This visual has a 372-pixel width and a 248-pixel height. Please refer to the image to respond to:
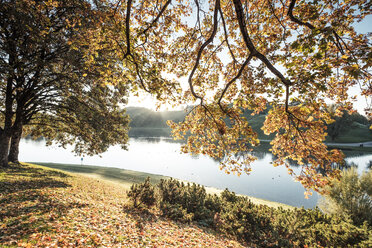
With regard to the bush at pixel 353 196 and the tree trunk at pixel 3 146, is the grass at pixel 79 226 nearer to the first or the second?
the tree trunk at pixel 3 146

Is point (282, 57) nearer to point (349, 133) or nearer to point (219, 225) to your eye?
point (219, 225)

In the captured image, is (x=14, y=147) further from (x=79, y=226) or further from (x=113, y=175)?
(x=79, y=226)

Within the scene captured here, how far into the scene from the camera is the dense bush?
21.9 feet

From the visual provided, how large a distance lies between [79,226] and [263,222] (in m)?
7.83

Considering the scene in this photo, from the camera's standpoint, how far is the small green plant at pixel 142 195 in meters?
8.88

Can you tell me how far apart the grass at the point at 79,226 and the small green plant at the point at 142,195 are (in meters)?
0.55

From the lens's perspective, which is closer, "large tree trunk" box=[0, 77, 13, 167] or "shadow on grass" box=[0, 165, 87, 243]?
"shadow on grass" box=[0, 165, 87, 243]

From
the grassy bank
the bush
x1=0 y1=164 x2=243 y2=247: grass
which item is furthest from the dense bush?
the bush

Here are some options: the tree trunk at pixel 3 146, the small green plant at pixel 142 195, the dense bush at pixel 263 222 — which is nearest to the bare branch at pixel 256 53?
the dense bush at pixel 263 222

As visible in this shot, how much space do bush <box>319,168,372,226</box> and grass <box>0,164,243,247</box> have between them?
1179 cm

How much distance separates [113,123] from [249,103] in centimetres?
1132

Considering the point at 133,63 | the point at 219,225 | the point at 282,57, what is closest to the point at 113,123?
the point at 133,63

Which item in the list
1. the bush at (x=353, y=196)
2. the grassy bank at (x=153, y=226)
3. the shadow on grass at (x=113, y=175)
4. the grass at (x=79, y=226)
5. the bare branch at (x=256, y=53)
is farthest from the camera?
the shadow on grass at (x=113, y=175)

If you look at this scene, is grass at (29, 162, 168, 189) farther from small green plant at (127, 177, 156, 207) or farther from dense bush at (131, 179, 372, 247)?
dense bush at (131, 179, 372, 247)
